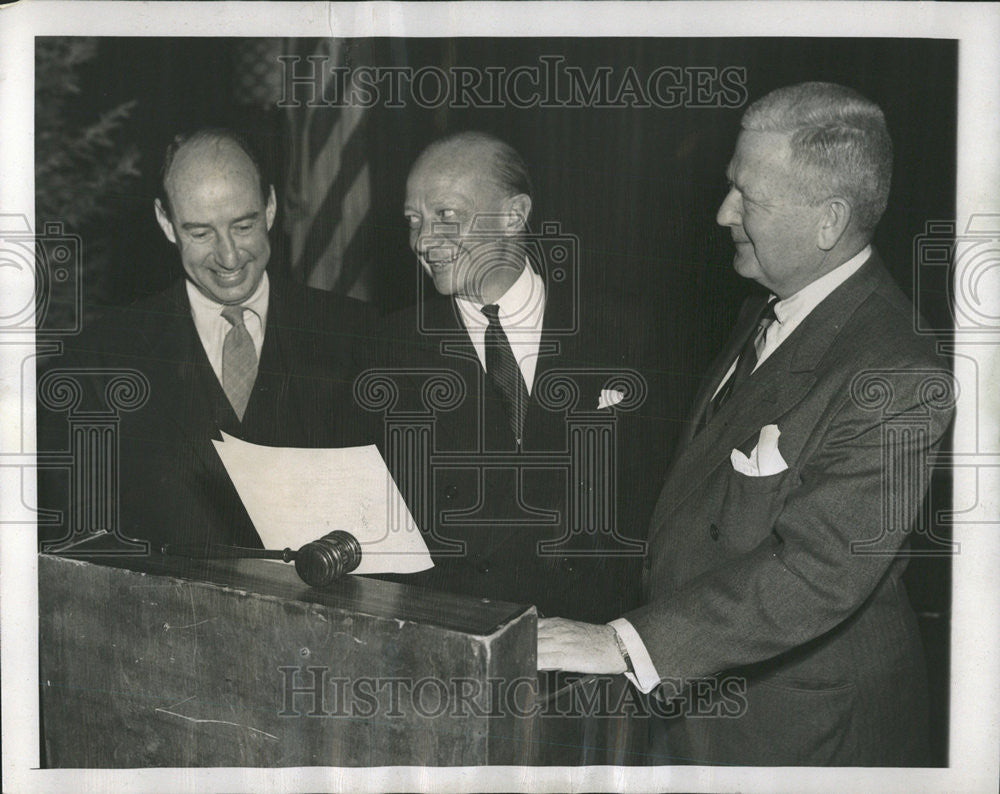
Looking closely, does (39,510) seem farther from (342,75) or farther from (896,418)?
(896,418)

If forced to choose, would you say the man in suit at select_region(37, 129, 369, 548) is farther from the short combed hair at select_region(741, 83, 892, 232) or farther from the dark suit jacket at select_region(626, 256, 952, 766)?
the short combed hair at select_region(741, 83, 892, 232)

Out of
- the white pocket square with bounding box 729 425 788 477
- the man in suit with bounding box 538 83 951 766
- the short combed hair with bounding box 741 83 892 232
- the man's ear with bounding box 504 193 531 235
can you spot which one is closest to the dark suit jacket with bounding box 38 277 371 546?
the man's ear with bounding box 504 193 531 235

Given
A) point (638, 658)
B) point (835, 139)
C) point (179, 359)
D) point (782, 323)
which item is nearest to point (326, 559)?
point (179, 359)

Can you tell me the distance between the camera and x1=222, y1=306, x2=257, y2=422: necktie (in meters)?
2.11

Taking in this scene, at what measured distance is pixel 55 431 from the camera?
215 cm

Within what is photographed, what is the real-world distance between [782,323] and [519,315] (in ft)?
1.89

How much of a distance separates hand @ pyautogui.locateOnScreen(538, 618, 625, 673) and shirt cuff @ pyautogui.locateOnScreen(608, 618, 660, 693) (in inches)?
0.9

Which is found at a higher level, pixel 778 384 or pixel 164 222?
pixel 164 222

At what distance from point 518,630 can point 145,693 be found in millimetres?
871

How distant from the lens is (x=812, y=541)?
1.93m

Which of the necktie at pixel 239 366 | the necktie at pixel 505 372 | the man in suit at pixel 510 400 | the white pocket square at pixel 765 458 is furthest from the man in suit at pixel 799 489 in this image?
the necktie at pixel 239 366

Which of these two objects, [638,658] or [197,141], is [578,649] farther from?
[197,141]

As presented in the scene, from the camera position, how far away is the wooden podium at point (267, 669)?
1.81 meters

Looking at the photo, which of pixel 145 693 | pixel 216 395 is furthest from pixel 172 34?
pixel 145 693
